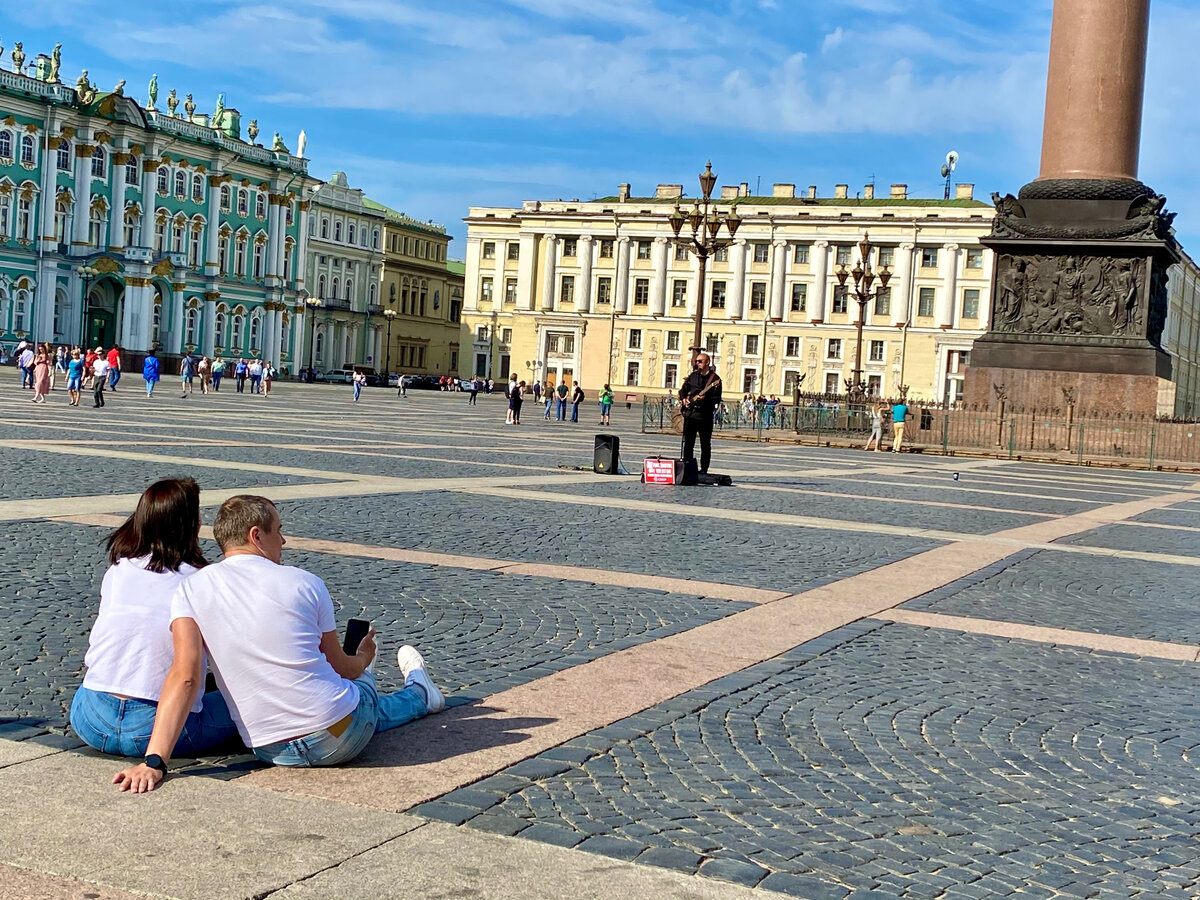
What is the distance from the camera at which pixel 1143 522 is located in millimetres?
15930

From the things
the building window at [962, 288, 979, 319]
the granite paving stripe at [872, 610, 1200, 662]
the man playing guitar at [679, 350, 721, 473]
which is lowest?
the granite paving stripe at [872, 610, 1200, 662]

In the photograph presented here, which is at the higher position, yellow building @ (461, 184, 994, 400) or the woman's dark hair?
yellow building @ (461, 184, 994, 400)

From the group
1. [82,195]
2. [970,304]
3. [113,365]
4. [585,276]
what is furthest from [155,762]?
[585,276]

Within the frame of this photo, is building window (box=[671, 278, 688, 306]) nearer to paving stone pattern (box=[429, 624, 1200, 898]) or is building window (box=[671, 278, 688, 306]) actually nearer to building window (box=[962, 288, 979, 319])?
building window (box=[962, 288, 979, 319])

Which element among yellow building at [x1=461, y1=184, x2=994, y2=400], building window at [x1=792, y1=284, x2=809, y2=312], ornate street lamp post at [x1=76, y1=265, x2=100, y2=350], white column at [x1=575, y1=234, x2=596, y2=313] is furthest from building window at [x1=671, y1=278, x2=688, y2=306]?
ornate street lamp post at [x1=76, y1=265, x2=100, y2=350]

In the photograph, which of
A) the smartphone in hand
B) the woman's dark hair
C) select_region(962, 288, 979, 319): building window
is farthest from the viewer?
select_region(962, 288, 979, 319): building window

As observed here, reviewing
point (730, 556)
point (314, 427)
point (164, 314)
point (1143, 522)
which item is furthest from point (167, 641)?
point (164, 314)

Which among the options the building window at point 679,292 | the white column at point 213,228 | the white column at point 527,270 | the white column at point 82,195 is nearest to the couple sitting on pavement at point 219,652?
the white column at point 82,195

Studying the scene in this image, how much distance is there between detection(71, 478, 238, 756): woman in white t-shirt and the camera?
4.61m

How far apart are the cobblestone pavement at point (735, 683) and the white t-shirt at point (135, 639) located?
256 mm

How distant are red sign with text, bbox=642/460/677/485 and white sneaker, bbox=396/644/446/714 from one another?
1208 centimetres

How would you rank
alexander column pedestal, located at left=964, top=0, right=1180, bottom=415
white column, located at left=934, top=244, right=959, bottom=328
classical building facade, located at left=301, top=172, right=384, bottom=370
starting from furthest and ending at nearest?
classical building facade, located at left=301, top=172, right=384, bottom=370 < white column, located at left=934, top=244, right=959, bottom=328 < alexander column pedestal, located at left=964, top=0, right=1180, bottom=415

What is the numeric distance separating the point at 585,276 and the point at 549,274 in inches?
111

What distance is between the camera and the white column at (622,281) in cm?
10394
